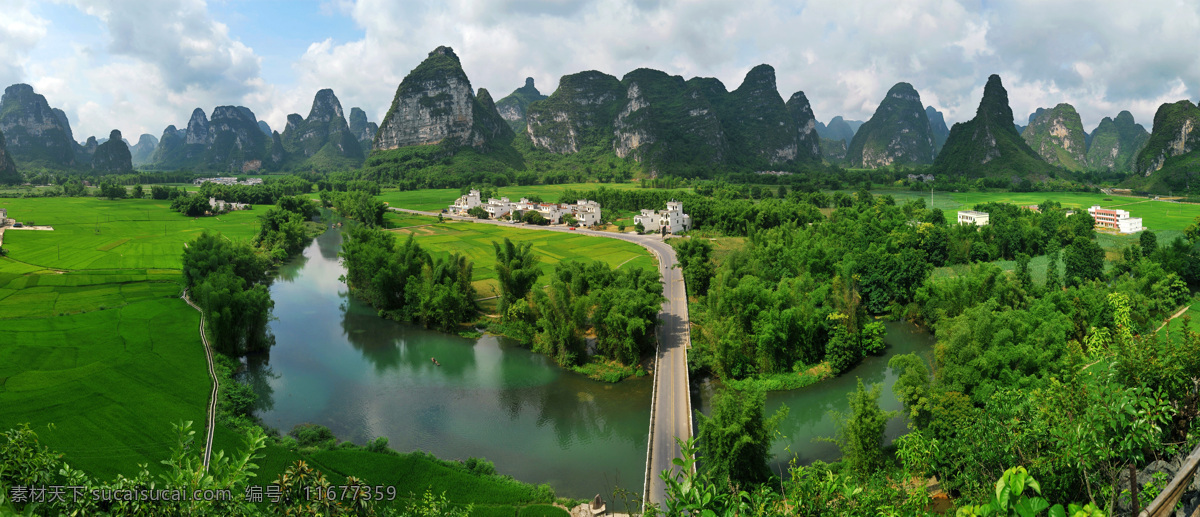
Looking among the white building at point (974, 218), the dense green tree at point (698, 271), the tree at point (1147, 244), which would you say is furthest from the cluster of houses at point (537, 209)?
the tree at point (1147, 244)

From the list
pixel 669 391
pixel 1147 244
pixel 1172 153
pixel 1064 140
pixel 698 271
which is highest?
pixel 1064 140

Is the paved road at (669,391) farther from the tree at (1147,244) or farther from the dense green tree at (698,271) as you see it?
the tree at (1147,244)

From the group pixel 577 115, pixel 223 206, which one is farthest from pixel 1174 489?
pixel 577 115

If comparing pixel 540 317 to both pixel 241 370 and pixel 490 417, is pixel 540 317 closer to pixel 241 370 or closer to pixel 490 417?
pixel 490 417

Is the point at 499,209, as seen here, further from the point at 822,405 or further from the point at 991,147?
the point at 991,147

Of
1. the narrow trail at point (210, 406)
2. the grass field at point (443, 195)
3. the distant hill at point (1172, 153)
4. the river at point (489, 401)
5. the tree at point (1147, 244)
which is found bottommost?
the river at point (489, 401)

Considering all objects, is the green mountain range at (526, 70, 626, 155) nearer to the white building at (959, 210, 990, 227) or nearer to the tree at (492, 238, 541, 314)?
the white building at (959, 210, 990, 227)
